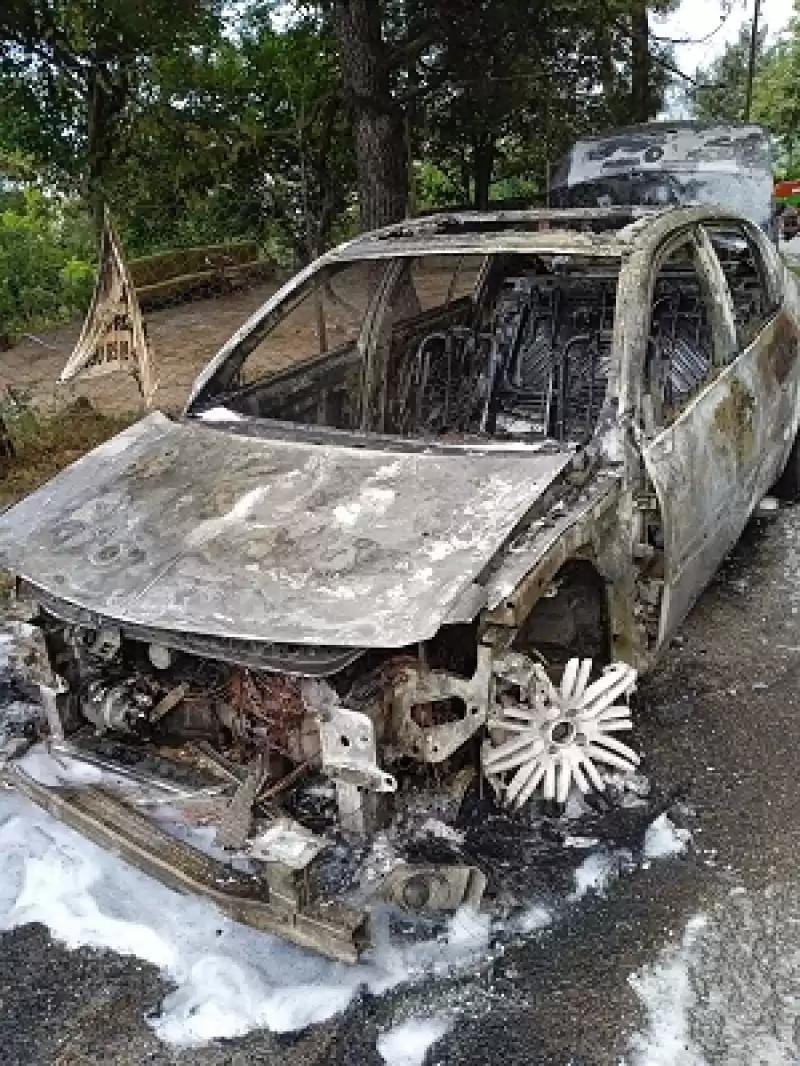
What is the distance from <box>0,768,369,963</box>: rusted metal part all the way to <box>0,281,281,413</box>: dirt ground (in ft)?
14.0

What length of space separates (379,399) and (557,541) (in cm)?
188

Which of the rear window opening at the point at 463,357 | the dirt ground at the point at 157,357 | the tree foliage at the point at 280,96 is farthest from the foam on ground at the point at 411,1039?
the tree foliage at the point at 280,96

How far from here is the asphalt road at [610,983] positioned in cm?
254

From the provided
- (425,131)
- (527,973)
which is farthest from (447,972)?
(425,131)

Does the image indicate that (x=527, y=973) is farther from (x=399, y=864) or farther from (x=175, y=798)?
(x=175, y=798)

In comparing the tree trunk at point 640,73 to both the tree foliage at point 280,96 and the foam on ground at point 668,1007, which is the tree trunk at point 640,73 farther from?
the foam on ground at point 668,1007

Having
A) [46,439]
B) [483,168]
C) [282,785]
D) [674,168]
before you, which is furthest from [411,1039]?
[483,168]

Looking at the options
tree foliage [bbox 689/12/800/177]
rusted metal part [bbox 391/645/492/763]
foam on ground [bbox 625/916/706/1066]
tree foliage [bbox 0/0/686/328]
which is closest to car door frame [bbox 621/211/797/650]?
rusted metal part [bbox 391/645/492/763]

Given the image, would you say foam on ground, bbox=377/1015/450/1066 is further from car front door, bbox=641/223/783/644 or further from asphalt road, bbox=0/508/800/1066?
car front door, bbox=641/223/783/644

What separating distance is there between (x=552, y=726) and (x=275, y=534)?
0.96 meters

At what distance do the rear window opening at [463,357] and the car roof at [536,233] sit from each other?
0.10m

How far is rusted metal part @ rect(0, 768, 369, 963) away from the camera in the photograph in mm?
2631

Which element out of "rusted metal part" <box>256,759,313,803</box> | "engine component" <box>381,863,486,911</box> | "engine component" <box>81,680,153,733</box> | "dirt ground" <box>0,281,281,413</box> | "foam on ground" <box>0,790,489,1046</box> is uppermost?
"engine component" <box>81,680,153,733</box>

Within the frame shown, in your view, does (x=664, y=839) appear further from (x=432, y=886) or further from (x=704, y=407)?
(x=704, y=407)
